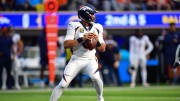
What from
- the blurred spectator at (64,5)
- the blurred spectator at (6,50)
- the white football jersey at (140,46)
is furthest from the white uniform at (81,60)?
the blurred spectator at (64,5)

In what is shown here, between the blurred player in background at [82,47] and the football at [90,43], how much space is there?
0.06 metres

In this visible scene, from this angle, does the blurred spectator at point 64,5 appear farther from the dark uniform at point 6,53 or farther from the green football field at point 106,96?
the green football field at point 106,96

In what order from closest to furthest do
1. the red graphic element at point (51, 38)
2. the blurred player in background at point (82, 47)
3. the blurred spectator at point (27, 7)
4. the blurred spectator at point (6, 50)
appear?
the blurred player in background at point (82, 47) → the blurred spectator at point (6, 50) → the red graphic element at point (51, 38) → the blurred spectator at point (27, 7)

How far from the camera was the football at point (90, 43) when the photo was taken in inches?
434

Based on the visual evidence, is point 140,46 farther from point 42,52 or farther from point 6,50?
point 6,50

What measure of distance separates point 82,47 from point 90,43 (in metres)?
0.25

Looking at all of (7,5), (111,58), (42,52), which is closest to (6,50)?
(42,52)

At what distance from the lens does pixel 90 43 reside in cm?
1105

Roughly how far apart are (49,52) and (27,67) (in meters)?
4.18

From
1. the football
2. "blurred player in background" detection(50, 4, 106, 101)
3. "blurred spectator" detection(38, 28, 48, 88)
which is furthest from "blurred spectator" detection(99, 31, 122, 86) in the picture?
the football

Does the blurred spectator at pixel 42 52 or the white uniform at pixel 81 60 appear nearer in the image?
the white uniform at pixel 81 60

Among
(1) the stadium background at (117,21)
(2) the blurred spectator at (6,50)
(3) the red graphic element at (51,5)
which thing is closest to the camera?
(2) the blurred spectator at (6,50)

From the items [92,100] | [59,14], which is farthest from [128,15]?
[92,100]

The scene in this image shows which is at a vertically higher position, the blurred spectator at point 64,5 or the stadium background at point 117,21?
the blurred spectator at point 64,5
